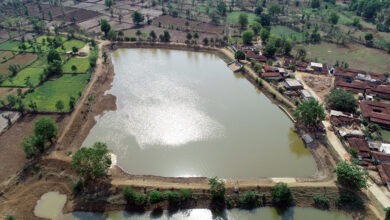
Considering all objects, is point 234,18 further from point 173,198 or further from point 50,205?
point 50,205

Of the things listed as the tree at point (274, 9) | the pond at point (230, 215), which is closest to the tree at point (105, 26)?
the tree at point (274, 9)

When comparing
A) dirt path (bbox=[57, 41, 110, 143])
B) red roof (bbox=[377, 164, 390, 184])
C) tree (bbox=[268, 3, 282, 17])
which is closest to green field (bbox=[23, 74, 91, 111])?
dirt path (bbox=[57, 41, 110, 143])

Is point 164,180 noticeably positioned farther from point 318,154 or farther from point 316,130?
point 316,130

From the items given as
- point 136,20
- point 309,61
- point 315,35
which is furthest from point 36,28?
point 315,35

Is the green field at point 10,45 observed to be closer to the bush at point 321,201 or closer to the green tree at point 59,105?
the green tree at point 59,105

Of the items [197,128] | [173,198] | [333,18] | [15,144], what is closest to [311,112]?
[197,128]

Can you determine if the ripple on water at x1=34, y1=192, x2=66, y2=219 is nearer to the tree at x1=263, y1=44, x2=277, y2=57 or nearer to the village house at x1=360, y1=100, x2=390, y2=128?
the village house at x1=360, y1=100, x2=390, y2=128
